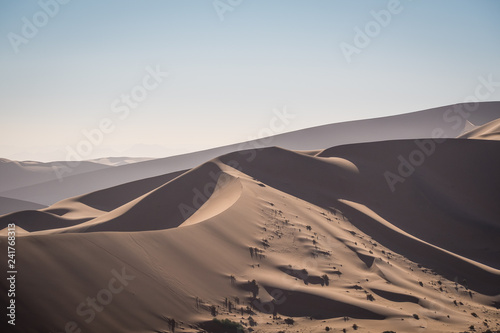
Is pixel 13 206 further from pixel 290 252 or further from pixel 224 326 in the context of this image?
pixel 224 326

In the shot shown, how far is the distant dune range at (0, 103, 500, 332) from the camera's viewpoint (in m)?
20.9

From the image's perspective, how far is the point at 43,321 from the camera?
17.7 m

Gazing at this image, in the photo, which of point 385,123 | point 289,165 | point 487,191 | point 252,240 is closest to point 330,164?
point 289,165

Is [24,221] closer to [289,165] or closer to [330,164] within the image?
[289,165]

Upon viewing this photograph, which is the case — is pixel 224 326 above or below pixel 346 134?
below

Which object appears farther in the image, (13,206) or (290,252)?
(13,206)

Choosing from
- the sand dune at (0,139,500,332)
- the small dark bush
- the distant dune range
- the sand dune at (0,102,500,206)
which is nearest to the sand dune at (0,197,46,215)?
the sand dune at (0,102,500,206)

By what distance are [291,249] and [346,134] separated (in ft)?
495

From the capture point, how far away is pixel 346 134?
178 meters

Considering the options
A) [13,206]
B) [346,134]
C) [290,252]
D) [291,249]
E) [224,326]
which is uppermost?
[346,134]

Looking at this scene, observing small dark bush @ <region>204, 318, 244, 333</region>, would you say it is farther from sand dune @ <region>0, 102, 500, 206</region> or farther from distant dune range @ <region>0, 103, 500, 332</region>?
sand dune @ <region>0, 102, 500, 206</region>

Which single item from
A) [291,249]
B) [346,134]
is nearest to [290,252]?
[291,249]

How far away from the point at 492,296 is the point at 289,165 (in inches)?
932

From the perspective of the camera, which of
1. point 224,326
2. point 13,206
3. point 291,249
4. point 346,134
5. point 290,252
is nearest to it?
point 224,326
